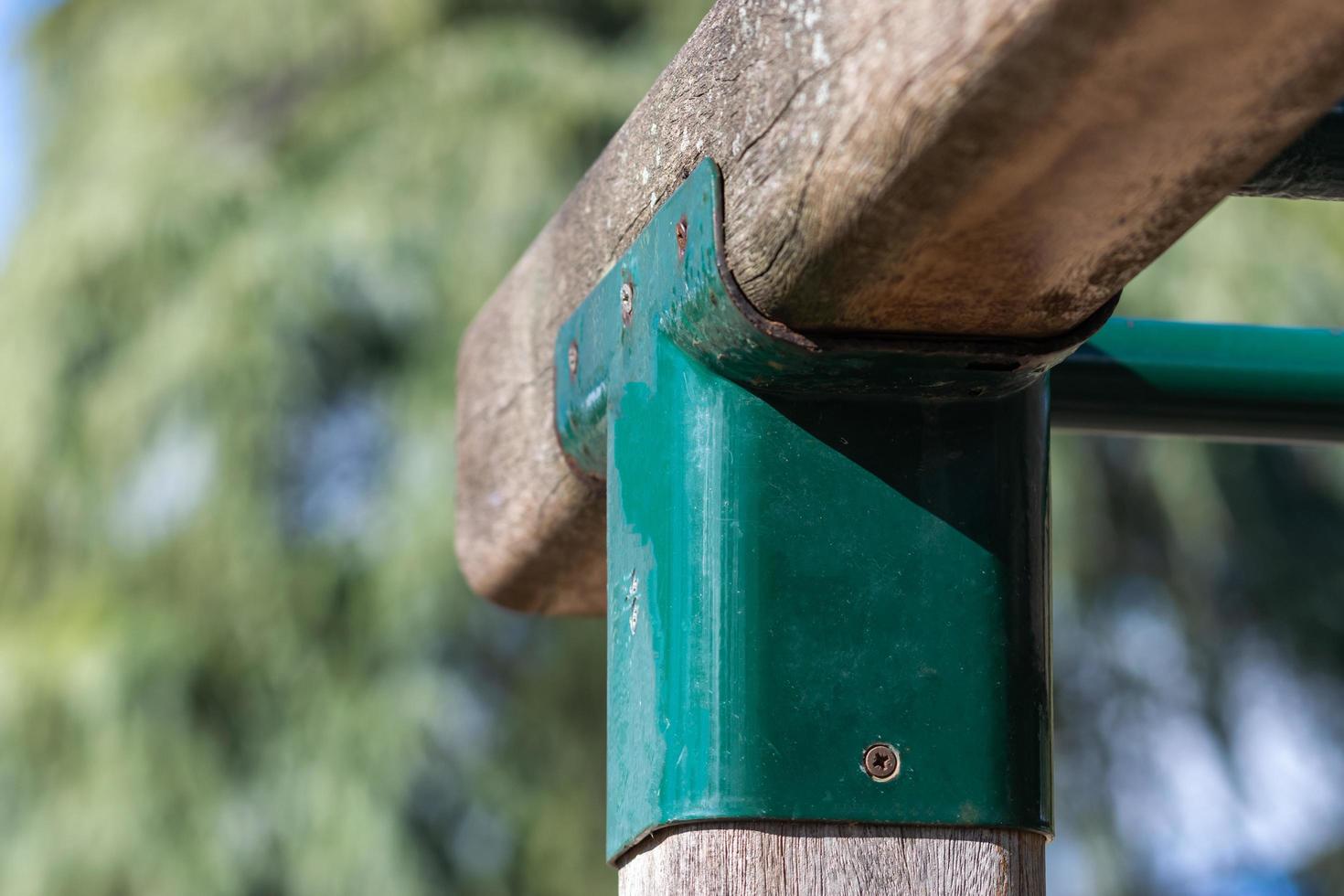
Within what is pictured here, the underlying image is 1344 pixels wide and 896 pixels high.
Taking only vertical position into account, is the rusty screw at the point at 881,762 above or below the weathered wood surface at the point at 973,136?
below

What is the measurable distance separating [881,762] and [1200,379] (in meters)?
0.24

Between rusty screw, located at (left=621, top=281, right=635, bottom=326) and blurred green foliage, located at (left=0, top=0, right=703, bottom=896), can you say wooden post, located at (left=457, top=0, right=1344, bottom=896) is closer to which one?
rusty screw, located at (left=621, top=281, right=635, bottom=326)

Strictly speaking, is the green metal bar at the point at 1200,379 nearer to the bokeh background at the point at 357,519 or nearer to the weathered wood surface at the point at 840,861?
the weathered wood surface at the point at 840,861

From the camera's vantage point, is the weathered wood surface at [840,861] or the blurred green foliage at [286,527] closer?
the weathered wood surface at [840,861]

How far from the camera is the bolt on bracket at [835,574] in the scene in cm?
45

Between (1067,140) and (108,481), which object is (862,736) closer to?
(1067,140)

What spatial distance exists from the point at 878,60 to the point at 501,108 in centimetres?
269

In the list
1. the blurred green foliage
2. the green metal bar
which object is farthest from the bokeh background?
the green metal bar

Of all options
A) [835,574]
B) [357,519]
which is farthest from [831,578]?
[357,519]

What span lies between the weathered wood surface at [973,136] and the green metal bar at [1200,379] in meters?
0.18

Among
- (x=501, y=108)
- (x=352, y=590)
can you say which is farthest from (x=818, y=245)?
(x=501, y=108)

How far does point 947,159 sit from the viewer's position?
0.37m

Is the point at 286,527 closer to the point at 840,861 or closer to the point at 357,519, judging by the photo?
the point at 357,519

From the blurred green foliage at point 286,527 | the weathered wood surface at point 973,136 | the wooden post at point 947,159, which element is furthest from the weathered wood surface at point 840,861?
the blurred green foliage at point 286,527
